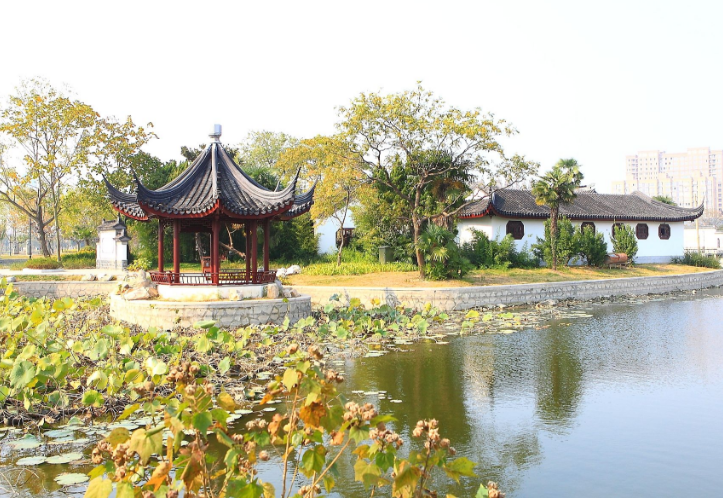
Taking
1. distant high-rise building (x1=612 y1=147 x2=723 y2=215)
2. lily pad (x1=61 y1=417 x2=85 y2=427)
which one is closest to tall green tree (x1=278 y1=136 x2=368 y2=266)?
lily pad (x1=61 y1=417 x2=85 y2=427)

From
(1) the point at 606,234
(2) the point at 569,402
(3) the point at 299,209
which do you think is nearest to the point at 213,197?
(3) the point at 299,209

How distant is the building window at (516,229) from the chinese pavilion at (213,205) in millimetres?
14295

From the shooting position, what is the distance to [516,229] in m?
27.3

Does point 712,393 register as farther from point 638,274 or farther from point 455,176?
point 638,274

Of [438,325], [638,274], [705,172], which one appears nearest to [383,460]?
[438,325]

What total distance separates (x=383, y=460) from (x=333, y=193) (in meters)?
20.8

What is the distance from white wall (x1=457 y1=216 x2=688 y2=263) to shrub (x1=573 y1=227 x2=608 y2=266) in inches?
82.7

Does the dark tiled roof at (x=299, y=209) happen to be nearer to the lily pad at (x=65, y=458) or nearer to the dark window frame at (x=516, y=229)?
the lily pad at (x=65, y=458)

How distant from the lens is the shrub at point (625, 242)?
27.3 meters

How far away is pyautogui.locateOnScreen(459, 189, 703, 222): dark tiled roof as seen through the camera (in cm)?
2648

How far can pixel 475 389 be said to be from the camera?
919 centimetres

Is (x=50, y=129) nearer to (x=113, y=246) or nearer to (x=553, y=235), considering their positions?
(x=113, y=246)

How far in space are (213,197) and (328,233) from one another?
639 inches

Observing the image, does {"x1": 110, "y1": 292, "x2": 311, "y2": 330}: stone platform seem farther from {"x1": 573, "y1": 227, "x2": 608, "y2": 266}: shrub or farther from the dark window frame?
{"x1": 573, "y1": 227, "x2": 608, "y2": 266}: shrub
